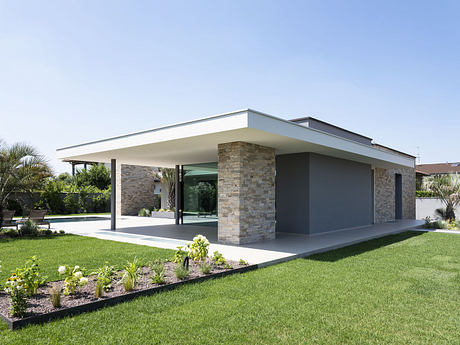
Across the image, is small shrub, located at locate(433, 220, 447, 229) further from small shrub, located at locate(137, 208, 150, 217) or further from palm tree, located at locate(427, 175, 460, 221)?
small shrub, located at locate(137, 208, 150, 217)

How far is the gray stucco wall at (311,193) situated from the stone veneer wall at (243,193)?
1.83 meters

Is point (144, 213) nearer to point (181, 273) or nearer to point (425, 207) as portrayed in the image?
point (181, 273)

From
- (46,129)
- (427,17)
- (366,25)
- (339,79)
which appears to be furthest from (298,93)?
(46,129)

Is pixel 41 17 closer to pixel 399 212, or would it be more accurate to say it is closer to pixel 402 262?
pixel 402 262

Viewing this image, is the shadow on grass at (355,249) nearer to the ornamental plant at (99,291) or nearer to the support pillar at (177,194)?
the ornamental plant at (99,291)

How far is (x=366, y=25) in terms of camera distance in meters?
11.1

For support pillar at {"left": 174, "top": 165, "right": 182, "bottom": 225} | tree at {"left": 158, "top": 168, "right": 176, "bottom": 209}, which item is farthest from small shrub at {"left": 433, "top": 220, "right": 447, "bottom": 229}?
tree at {"left": 158, "top": 168, "right": 176, "bottom": 209}

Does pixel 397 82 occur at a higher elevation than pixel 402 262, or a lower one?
higher

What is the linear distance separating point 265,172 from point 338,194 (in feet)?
14.6

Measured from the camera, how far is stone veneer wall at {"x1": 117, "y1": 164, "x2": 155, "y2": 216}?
22.3 meters

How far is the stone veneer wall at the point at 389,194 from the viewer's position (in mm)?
16562

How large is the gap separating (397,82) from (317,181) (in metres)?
5.80

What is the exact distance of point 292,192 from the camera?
1148cm

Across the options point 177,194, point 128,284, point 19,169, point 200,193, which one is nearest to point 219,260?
point 128,284
